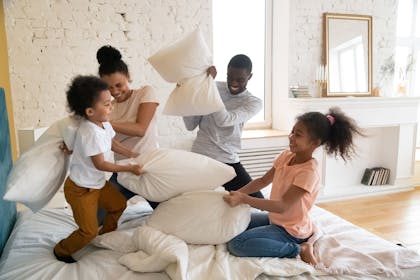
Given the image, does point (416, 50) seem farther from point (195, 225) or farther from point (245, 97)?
point (195, 225)

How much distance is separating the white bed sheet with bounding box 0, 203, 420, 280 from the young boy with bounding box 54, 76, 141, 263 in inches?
2.9

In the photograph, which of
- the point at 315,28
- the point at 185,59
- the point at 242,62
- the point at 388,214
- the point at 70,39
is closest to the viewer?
the point at 185,59

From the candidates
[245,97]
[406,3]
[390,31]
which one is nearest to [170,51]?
[245,97]

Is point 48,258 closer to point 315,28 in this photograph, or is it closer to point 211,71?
point 211,71

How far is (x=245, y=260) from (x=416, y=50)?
437 centimetres

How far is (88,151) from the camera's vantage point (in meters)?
1.24

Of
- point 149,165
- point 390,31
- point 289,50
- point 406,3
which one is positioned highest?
point 406,3

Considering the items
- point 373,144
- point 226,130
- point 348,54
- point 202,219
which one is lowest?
point 373,144

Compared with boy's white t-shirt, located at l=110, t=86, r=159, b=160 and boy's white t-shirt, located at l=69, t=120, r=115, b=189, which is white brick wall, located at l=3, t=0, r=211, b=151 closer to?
boy's white t-shirt, located at l=110, t=86, r=159, b=160

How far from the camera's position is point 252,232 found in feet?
4.59

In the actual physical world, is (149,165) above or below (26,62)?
below

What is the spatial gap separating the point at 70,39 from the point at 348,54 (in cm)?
288

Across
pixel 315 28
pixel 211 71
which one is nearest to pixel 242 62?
pixel 211 71

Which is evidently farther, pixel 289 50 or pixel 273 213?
pixel 289 50
